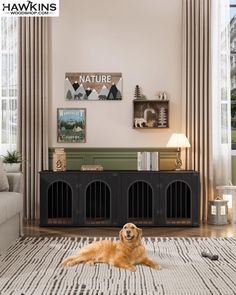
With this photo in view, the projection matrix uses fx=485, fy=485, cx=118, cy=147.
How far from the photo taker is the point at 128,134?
231 inches

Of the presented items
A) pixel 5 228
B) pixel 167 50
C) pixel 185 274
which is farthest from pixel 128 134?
pixel 185 274

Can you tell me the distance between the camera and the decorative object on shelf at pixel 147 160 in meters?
5.48

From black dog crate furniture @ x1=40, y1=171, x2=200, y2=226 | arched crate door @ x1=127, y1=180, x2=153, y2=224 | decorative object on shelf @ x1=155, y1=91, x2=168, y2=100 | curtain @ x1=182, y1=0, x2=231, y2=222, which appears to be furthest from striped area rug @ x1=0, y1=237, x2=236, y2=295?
decorative object on shelf @ x1=155, y1=91, x2=168, y2=100

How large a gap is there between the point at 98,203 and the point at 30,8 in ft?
8.15

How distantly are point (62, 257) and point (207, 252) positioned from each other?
116 centimetres

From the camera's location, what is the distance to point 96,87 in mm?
5848

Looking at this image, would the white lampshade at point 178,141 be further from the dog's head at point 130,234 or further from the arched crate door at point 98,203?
the dog's head at point 130,234

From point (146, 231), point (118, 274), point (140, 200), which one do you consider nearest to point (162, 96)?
point (140, 200)

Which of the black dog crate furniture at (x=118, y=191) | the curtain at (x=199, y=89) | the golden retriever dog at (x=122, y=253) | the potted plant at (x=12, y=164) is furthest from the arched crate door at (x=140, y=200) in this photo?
the golden retriever dog at (x=122, y=253)

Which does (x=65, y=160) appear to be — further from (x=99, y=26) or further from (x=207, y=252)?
(x=207, y=252)

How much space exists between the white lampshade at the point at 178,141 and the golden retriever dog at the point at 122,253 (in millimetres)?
2325

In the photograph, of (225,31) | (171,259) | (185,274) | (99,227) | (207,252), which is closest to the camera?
(185,274)

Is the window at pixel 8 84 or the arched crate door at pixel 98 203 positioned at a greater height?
the window at pixel 8 84

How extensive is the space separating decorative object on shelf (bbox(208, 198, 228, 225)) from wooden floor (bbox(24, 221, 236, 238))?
0.32 feet
